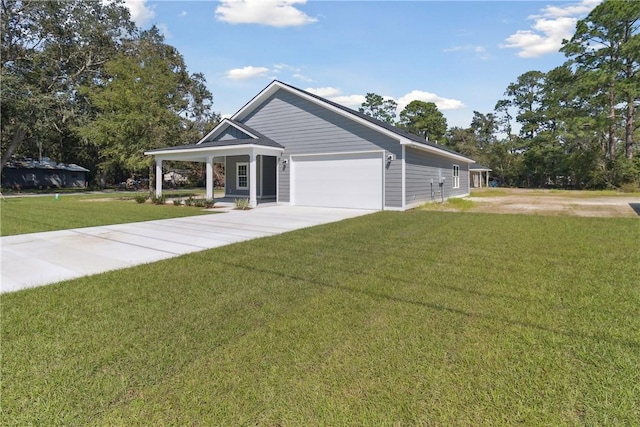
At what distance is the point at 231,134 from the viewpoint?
16672 mm

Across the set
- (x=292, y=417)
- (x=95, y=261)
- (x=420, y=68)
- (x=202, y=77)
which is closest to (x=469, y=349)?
(x=292, y=417)

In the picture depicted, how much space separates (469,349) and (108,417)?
239 centimetres

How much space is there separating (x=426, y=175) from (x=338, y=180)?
13.4ft

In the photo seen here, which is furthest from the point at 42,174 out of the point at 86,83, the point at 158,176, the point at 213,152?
the point at 213,152

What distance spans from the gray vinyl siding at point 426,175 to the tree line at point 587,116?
53.3 feet

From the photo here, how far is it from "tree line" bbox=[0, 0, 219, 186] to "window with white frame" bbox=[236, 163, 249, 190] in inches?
170

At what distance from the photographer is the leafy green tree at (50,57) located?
76.9 feet

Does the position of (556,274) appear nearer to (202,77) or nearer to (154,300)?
(154,300)

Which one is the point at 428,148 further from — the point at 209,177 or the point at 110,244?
the point at 110,244

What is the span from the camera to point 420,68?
15547 mm

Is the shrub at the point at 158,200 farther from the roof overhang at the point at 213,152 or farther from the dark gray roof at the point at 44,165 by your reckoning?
the dark gray roof at the point at 44,165

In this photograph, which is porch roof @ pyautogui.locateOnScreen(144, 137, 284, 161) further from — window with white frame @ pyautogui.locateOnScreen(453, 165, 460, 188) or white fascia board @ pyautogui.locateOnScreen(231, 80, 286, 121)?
window with white frame @ pyautogui.locateOnScreen(453, 165, 460, 188)

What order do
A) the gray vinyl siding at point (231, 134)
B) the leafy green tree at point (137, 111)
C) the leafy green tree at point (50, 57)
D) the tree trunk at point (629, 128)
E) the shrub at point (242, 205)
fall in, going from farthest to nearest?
the tree trunk at point (629, 128)
the leafy green tree at point (50, 57)
the leafy green tree at point (137, 111)
the gray vinyl siding at point (231, 134)
the shrub at point (242, 205)

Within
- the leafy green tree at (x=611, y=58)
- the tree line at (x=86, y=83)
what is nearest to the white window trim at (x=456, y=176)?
the leafy green tree at (x=611, y=58)
